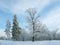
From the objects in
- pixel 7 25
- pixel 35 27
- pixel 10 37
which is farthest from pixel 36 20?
pixel 7 25

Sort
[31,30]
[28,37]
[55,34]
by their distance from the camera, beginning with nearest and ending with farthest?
[31,30] < [28,37] < [55,34]

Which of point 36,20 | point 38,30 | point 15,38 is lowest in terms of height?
point 15,38

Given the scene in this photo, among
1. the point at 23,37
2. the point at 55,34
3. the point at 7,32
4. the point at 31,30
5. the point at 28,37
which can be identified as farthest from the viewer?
the point at 7,32

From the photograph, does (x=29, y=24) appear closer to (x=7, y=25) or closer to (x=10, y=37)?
(x=10, y=37)

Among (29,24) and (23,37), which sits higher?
(29,24)

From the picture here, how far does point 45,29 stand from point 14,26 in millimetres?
9882

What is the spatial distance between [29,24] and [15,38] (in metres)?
7.85

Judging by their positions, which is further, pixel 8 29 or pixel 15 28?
pixel 8 29

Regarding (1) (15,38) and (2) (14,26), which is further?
(2) (14,26)

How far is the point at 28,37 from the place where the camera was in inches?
1071

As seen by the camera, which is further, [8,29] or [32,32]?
[8,29]

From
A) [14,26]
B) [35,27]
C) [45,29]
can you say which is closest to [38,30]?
[35,27]

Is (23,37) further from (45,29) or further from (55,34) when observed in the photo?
(55,34)

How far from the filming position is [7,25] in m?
37.0
